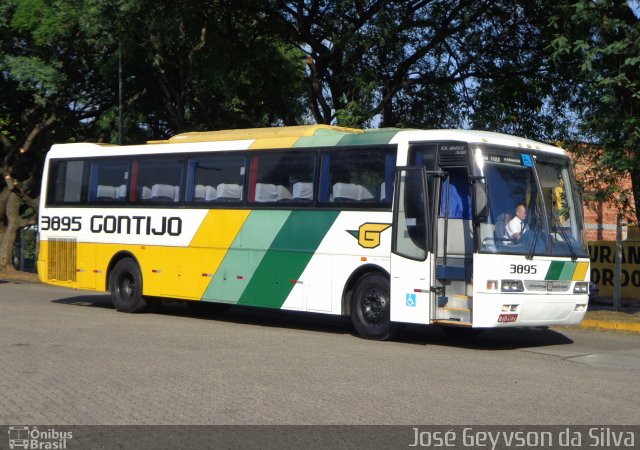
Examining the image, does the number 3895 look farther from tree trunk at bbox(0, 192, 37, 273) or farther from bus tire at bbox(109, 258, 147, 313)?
tree trunk at bbox(0, 192, 37, 273)

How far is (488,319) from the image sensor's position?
45.4ft

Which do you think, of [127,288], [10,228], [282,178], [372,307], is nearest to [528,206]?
[372,307]

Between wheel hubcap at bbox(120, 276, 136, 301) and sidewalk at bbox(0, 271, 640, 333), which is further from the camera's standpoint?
wheel hubcap at bbox(120, 276, 136, 301)

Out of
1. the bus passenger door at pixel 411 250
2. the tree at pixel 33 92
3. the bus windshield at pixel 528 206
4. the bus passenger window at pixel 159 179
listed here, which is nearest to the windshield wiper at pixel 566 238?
the bus windshield at pixel 528 206

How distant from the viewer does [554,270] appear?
1454 centimetres

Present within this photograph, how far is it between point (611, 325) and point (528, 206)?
4.42 meters

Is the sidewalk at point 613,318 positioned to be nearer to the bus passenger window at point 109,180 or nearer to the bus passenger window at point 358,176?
the bus passenger window at point 358,176

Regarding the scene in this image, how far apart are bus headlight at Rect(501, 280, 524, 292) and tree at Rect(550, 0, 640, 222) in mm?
4925

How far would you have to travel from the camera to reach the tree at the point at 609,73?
17.4 m

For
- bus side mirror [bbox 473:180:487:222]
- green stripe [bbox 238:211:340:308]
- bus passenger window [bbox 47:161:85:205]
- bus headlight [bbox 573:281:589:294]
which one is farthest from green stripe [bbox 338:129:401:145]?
bus passenger window [bbox 47:161:85:205]

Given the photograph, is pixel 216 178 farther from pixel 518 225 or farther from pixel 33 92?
pixel 33 92

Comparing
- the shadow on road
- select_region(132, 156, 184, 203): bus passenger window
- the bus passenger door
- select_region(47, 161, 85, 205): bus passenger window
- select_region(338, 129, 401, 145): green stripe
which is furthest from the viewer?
select_region(47, 161, 85, 205): bus passenger window

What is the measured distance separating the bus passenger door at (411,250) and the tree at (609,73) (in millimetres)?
4624

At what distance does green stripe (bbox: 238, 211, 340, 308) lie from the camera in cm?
1616
